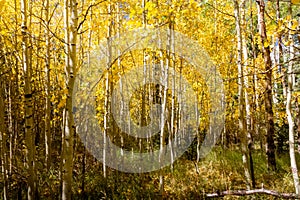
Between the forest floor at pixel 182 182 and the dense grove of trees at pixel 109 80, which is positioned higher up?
the dense grove of trees at pixel 109 80

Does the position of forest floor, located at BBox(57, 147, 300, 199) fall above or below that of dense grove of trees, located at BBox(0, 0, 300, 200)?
below

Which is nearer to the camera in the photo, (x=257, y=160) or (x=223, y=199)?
(x=223, y=199)

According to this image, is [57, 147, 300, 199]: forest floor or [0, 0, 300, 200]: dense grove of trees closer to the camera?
[0, 0, 300, 200]: dense grove of trees

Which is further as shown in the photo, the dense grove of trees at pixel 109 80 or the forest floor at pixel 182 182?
the forest floor at pixel 182 182

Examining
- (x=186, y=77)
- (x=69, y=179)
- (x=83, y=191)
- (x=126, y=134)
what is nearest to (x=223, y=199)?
(x=83, y=191)

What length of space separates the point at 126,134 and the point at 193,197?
7185mm

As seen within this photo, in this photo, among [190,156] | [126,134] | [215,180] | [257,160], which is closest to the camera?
[215,180]

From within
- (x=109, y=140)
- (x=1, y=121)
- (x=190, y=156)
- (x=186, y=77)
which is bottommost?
(x=190, y=156)

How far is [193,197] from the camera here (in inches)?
210

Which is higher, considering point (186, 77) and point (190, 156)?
point (186, 77)

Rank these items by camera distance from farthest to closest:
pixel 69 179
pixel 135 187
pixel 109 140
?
1. pixel 109 140
2. pixel 135 187
3. pixel 69 179

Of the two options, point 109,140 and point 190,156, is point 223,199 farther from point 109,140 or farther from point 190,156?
point 190,156

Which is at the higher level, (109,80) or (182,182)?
(109,80)

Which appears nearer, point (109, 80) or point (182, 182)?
point (109, 80)
